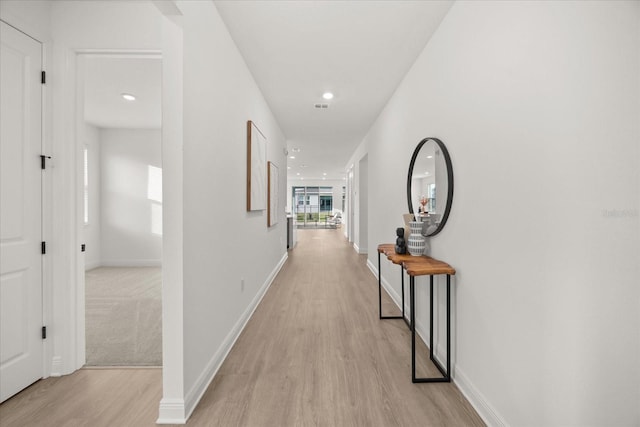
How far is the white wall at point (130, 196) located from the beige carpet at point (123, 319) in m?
0.71

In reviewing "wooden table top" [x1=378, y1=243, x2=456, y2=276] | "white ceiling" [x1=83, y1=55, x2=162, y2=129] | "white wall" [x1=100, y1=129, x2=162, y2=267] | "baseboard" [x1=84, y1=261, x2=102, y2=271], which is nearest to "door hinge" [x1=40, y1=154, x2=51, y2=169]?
"white ceiling" [x1=83, y1=55, x2=162, y2=129]

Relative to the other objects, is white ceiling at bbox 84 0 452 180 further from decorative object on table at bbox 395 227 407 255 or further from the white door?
decorative object on table at bbox 395 227 407 255

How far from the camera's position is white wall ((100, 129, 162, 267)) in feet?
17.8

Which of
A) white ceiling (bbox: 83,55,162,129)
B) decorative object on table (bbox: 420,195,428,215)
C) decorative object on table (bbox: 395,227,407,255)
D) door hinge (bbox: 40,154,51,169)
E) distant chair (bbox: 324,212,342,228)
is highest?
white ceiling (bbox: 83,55,162,129)

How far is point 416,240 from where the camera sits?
7.66 feet

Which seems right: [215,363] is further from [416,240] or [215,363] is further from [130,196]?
[130,196]

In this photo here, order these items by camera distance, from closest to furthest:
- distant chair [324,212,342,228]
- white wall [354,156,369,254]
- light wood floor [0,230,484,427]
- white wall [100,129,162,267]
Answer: light wood floor [0,230,484,427]
white wall [100,129,162,267]
white wall [354,156,369,254]
distant chair [324,212,342,228]

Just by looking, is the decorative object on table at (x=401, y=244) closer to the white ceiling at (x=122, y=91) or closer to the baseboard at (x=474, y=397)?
the baseboard at (x=474, y=397)

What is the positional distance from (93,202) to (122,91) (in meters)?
2.59

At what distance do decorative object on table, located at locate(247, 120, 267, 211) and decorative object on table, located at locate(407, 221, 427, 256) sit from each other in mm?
1608

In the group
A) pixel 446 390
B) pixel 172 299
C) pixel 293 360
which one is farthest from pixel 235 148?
pixel 446 390

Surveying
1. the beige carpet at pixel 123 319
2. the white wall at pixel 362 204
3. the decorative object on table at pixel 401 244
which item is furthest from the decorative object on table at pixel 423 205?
the white wall at pixel 362 204

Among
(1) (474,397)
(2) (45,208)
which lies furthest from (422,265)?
(2) (45,208)

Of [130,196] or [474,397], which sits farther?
[130,196]
